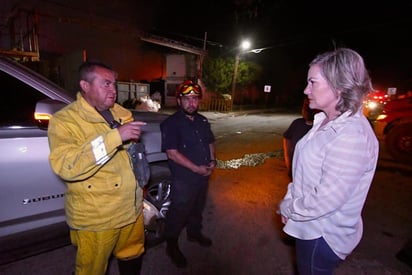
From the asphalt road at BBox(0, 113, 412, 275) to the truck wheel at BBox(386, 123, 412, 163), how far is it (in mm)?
1326

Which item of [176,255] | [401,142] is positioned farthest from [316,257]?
[401,142]

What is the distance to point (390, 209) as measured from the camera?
4410 millimetres

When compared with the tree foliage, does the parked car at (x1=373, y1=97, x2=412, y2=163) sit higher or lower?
lower

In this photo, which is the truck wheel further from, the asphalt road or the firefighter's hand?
the firefighter's hand

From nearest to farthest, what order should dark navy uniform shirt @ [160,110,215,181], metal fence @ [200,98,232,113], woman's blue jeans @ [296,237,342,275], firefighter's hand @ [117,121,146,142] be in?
1. woman's blue jeans @ [296,237,342,275]
2. firefighter's hand @ [117,121,146,142]
3. dark navy uniform shirt @ [160,110,215,181]
4. metal fence @ [200,98,232,113]

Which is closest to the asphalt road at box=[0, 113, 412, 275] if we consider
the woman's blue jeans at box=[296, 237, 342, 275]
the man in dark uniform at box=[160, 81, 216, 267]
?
the man in dark uniform at box=[160, 81, 216, 267]

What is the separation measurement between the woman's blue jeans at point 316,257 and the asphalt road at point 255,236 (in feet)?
4.23

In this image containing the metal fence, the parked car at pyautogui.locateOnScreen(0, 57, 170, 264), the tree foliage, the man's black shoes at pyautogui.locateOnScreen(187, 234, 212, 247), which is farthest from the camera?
the tree foliage

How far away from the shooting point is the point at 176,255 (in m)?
2.93

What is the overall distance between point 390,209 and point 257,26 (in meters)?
22.0

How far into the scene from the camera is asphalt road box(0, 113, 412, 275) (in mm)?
2875

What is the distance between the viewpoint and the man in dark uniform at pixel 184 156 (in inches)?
111

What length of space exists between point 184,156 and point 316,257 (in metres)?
1.58

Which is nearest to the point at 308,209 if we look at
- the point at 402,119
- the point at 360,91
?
the point at 360,91
